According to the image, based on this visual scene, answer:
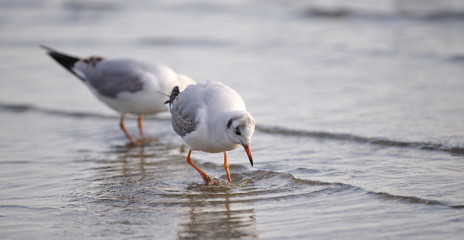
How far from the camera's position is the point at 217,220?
482cm

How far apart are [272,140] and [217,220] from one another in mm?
2495

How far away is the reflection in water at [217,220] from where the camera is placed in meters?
4.55

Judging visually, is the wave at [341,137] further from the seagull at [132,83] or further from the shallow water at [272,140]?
the seagull at [132,83]

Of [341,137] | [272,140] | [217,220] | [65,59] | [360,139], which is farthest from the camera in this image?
[65,59]

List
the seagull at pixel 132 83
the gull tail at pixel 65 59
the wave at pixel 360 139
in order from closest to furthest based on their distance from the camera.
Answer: the wave at pixel 360 139, the seagull at pixel 132 83, the gull tail at pixel 65 59

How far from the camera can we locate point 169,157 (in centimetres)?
693

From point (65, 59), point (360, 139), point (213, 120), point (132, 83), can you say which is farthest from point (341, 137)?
point (65, 59)

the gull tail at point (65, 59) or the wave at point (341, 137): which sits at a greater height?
the gull tail at point (65, 59)

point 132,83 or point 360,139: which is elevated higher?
point 132,83

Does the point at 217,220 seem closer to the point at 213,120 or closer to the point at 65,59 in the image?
the point at 213,120

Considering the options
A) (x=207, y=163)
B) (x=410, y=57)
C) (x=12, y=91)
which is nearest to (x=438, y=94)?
(x=410, y=57)

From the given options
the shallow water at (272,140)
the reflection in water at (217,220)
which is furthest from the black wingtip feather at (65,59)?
the reflection in water at (217,220)

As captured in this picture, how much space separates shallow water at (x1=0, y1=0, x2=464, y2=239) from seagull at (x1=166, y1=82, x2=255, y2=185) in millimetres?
370

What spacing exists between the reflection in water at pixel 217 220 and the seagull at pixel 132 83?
204cm
